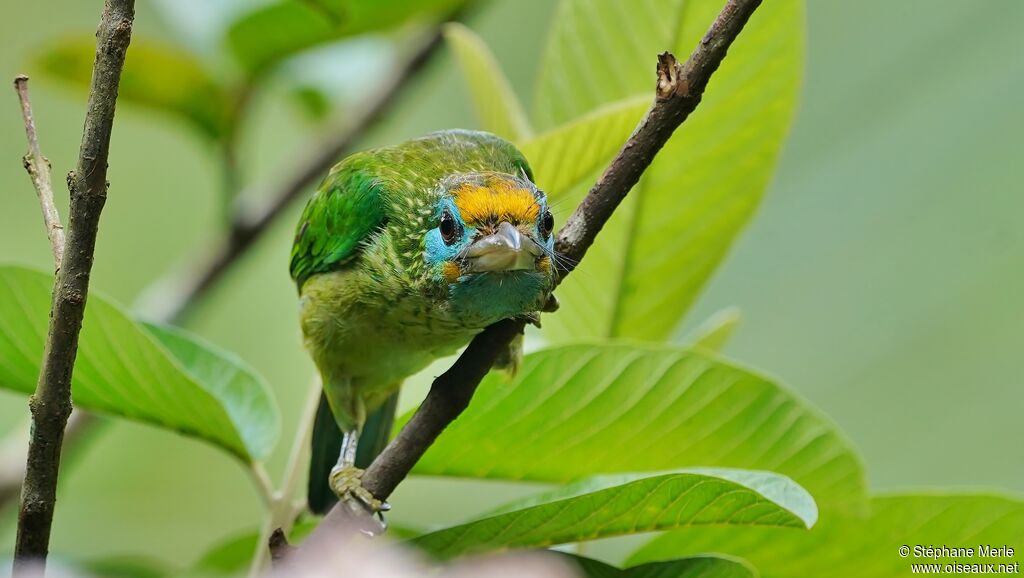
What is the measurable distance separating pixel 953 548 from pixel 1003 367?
447 centimetres

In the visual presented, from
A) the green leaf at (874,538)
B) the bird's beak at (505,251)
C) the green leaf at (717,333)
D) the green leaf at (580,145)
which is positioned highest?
the green leaf at (580,145)

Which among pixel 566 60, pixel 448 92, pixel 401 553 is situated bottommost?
pixel 401 553

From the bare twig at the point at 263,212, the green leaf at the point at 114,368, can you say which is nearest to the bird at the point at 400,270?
the green leaf at the point at 114,368

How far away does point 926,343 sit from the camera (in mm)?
6289

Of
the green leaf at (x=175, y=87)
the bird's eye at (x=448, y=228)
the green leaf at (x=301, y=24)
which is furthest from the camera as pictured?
the green leaf at (x=175, y=87)

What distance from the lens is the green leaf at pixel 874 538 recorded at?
1.96 metres

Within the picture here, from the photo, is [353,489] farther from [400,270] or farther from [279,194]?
[279,194]

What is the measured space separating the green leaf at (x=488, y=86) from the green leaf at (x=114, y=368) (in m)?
0.93

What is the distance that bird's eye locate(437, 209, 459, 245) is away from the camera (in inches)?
76.4

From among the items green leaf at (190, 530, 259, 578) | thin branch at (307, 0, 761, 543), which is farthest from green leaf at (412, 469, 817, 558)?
green leaf at (190, 530, 259, 578)

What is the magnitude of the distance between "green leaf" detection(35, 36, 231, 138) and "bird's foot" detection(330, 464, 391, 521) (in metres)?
1.43

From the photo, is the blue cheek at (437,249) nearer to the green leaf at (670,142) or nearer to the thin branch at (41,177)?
the green leaf at (670,142)

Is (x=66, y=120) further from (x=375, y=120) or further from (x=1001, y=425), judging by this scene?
(x=1001, y=425)

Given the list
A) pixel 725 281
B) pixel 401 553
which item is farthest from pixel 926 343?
pixel 401 553
